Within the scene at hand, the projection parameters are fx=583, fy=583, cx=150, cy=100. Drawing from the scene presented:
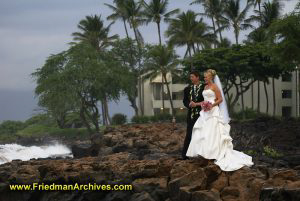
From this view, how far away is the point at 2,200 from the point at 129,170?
413 cm

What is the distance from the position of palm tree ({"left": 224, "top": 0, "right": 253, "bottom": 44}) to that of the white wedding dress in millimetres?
51571

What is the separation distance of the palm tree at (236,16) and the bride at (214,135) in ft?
169

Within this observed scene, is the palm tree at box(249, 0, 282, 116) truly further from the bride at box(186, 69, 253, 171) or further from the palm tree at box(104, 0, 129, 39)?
the bride at box(186, 69, 253, 171)

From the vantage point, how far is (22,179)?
55.3 ft

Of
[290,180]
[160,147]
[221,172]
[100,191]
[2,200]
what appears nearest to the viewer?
[290,180]

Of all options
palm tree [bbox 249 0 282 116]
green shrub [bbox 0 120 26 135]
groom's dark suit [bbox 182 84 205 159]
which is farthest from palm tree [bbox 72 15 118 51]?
groom's dark suit [bbox 182 84 205 159]

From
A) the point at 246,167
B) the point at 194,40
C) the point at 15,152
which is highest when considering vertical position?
the point at 194,40

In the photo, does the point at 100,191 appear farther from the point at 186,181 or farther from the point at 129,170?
the point at 186,181

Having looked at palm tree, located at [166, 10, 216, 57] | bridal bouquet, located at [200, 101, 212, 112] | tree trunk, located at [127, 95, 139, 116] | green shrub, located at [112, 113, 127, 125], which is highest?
palm tree, located at [166, 10, 216, 57]

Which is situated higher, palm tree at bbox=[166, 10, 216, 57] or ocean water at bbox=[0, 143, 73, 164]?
palm tree at bbox=[166, 10, 216, 57]

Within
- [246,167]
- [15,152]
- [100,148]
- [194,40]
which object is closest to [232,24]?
[194,40]

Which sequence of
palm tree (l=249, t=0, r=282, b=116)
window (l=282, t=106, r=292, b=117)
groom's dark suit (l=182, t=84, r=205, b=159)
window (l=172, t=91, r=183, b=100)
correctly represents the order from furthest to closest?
1. window (l=172, t=91, r=183, b=100)
2. window (l=282, t=106, r=292, b=117)
3. palm tree (l=249, t=0, r=282, b=116)
4. groom's dark suit (l=182, t=84, r=205, b=159)

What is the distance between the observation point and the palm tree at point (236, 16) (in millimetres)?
62125

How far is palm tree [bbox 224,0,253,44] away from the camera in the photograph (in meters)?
62.1
